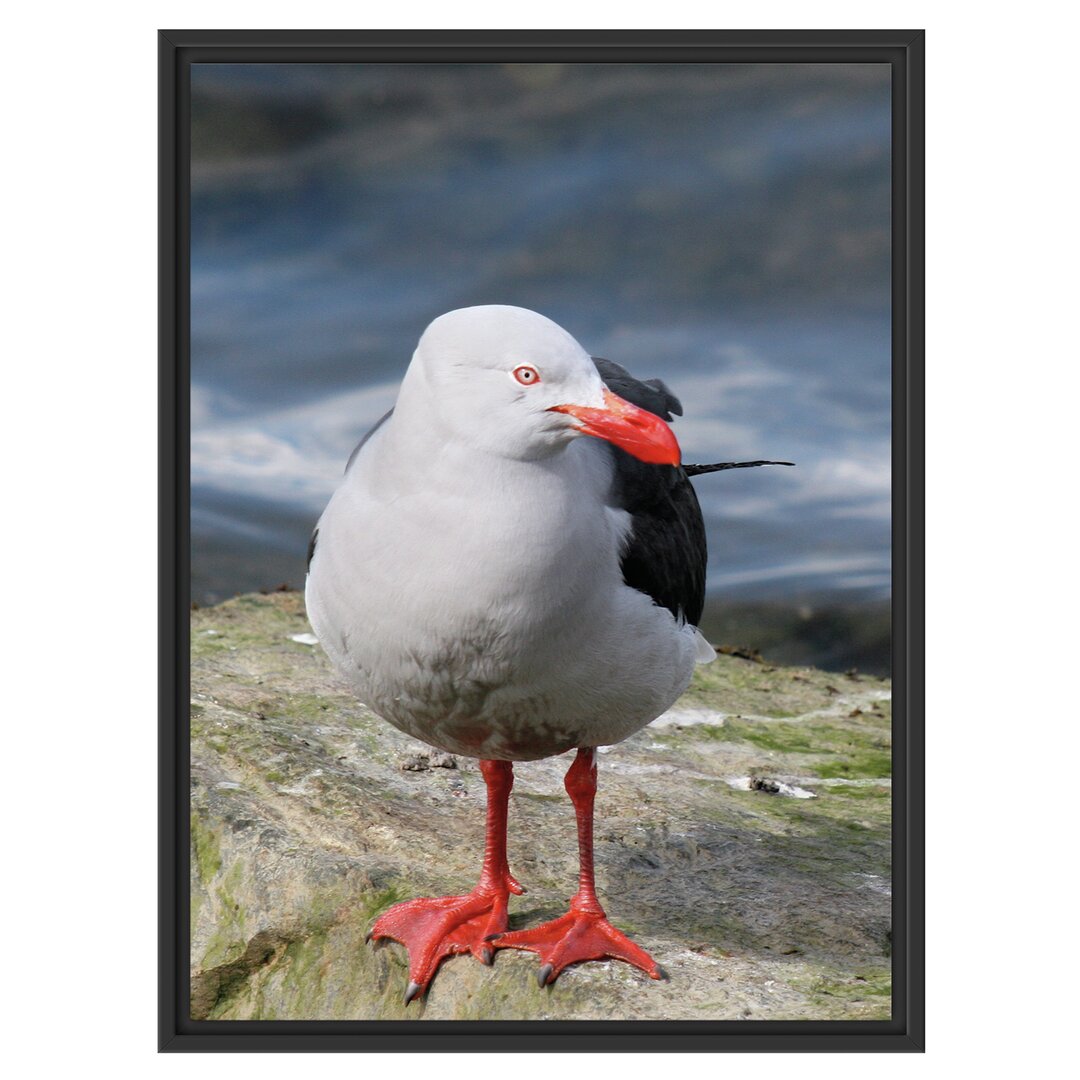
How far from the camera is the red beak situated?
3836 mm

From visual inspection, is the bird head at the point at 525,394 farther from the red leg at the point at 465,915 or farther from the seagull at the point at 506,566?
the red leg at the point at 465,915

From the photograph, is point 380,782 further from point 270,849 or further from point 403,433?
point 403,433

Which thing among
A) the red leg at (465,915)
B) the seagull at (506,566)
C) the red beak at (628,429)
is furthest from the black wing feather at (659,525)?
the red leg at (465,915)

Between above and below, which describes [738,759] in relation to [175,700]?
below

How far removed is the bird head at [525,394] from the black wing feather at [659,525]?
1.95 feet

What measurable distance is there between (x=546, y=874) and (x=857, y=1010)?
1.23 m

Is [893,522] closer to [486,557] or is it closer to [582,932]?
[486,557]

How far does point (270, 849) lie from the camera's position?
16.7 ft

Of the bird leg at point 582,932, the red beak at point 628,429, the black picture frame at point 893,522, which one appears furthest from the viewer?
the bird leg at point 582,932

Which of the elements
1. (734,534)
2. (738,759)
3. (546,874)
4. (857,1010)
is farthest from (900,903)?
(734,534)

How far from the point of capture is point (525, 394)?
12.7 ft

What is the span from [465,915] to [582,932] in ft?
1.27

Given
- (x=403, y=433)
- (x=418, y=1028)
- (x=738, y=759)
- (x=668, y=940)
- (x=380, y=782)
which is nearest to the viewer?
(x=403, y=433)

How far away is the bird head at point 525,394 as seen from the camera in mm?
3850
